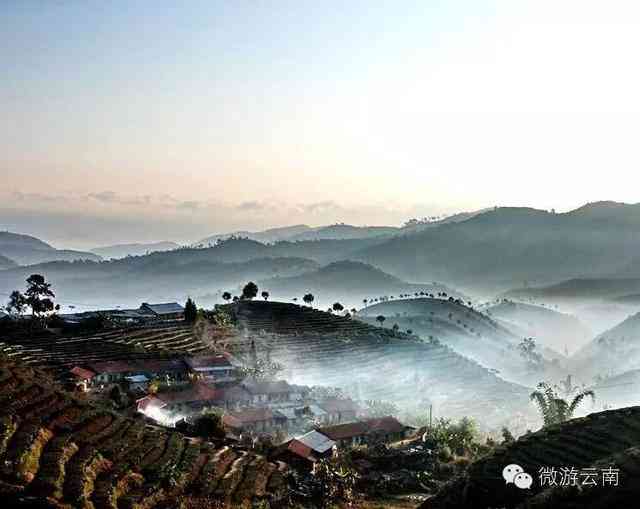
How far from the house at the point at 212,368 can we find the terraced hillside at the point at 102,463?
28.2 metres

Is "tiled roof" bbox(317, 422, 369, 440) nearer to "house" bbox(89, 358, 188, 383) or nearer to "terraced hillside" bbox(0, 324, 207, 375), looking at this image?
"house" bbox(89, 358, 188, 383)

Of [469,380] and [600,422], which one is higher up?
[600,422]

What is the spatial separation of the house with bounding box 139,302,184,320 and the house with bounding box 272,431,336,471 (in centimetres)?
5368

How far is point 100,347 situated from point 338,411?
27277 millimetres

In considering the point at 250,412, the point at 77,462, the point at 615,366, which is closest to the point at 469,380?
the point at 250,412

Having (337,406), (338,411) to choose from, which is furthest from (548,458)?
(337,406)

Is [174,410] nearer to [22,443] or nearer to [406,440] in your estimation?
[406,440]

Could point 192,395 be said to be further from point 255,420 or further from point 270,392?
point 270,392

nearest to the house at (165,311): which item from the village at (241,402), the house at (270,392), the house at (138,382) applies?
the village at (241,402)

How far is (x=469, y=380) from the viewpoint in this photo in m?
82.5

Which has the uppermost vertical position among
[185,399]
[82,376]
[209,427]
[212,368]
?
[82,376]

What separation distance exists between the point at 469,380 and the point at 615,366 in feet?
195

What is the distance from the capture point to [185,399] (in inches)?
1930

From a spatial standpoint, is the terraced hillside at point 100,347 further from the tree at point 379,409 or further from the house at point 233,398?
the tree at point 379,409
